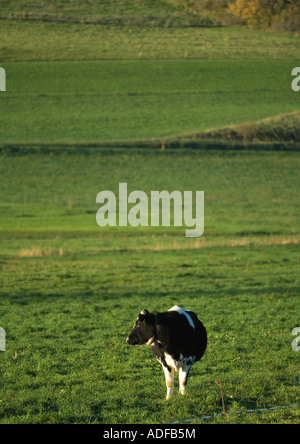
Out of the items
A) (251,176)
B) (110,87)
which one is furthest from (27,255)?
(110,87)

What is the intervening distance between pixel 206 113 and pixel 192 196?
22.4 metres

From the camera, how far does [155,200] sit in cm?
5031

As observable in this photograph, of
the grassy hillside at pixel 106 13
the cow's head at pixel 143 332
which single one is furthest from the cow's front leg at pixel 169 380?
the grassy hillside at pixel 106 13

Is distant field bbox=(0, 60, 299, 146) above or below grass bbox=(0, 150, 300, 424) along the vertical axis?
above

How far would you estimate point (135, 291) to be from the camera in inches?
900

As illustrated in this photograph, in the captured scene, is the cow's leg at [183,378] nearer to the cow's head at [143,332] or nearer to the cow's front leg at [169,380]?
the cow's front leg at [169,380]

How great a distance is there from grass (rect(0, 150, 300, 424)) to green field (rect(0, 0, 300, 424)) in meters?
0.07

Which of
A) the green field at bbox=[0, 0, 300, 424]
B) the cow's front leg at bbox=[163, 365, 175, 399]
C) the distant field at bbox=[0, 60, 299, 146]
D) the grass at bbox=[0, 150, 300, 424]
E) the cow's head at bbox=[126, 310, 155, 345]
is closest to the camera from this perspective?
the cow's head at bbox=[126, 310, 155, 345]

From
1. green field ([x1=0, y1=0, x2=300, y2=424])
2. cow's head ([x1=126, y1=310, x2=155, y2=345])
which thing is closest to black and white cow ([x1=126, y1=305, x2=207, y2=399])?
cow's head ([x1=126, y1=310, x2=155, y2=345])

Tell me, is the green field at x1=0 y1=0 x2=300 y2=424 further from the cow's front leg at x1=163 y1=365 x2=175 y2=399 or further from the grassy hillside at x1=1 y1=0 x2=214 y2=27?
the grassy hillside at x1=1 y1=0 x2=214 y2=27

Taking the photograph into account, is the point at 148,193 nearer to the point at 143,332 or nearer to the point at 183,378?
the point at 183,378

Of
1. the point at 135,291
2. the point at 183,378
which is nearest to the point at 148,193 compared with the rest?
the point at 135,291

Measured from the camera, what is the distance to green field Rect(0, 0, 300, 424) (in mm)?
11469

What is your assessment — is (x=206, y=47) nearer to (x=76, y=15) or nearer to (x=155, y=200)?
(x=76, y=15)
